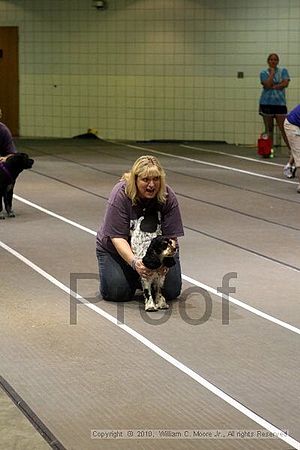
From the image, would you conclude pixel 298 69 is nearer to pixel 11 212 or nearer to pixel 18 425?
pixel 11 212

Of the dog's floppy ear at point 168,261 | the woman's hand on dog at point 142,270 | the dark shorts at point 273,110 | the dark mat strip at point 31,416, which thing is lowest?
the dark mat strip at point 31,416

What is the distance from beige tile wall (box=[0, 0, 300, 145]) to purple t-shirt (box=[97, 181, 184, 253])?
39.6 ft

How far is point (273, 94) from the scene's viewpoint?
1738 cm

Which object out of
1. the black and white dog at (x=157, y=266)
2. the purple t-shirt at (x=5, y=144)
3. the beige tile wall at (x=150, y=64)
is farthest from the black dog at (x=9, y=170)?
the beige tile wall at (x=150, y=64)

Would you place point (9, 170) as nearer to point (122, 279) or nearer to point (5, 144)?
point (5, 144)

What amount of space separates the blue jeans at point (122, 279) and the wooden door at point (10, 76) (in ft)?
46.1

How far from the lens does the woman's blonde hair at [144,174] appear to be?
6719 mm

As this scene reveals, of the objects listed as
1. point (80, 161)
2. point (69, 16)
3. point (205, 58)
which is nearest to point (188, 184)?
point (80, 161)

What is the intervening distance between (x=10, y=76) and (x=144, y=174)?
565 inches

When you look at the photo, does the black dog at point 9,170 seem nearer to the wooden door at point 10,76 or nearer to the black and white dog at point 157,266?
the black and white dog at point 157,266

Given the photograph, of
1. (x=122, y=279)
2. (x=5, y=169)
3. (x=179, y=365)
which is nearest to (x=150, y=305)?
(x=122, y=279)

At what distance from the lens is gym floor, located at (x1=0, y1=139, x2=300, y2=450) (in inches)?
185

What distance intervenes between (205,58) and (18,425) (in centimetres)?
1517

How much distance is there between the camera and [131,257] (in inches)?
263
